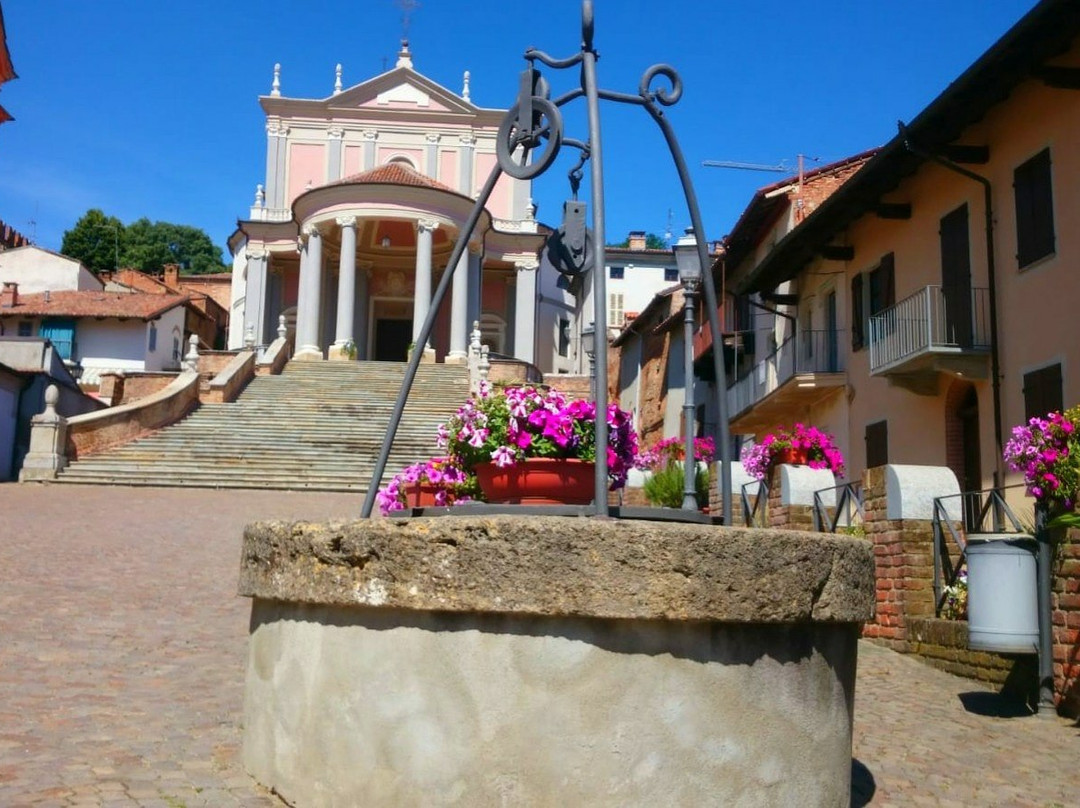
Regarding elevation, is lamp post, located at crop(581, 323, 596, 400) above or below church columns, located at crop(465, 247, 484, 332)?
below

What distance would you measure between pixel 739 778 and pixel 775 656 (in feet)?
1.38

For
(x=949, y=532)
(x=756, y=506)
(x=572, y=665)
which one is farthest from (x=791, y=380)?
(x=572, y=665)

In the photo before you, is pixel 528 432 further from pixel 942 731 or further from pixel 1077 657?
pixel 1077 657

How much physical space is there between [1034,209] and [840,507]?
7.07 meters

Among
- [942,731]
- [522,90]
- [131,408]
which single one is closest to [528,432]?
[522,90]

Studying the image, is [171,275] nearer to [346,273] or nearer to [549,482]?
[346,273]

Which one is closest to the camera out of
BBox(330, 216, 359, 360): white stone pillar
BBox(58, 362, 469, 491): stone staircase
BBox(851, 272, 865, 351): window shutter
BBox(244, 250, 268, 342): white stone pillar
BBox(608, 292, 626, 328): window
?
BBox(851, 272, 865, 351): window shutter

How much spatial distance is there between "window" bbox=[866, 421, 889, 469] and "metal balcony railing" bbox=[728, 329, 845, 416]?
2.16 m

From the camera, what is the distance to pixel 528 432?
5.46m

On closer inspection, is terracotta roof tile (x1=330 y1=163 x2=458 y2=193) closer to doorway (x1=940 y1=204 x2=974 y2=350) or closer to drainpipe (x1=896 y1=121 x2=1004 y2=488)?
doorway (x1=940 y1=204 x2=974 y2=350)

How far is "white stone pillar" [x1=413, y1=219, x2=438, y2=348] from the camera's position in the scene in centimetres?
3575

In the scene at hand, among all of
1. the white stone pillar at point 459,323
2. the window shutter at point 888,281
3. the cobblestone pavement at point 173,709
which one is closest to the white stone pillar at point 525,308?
the white stone pillar at point 459,323

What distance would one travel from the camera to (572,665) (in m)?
3.73

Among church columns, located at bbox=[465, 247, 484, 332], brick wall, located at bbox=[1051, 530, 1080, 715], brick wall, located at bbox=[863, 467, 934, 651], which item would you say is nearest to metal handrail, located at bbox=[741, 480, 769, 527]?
brick wall, located at bbox=[863, 467, 934, 651]
